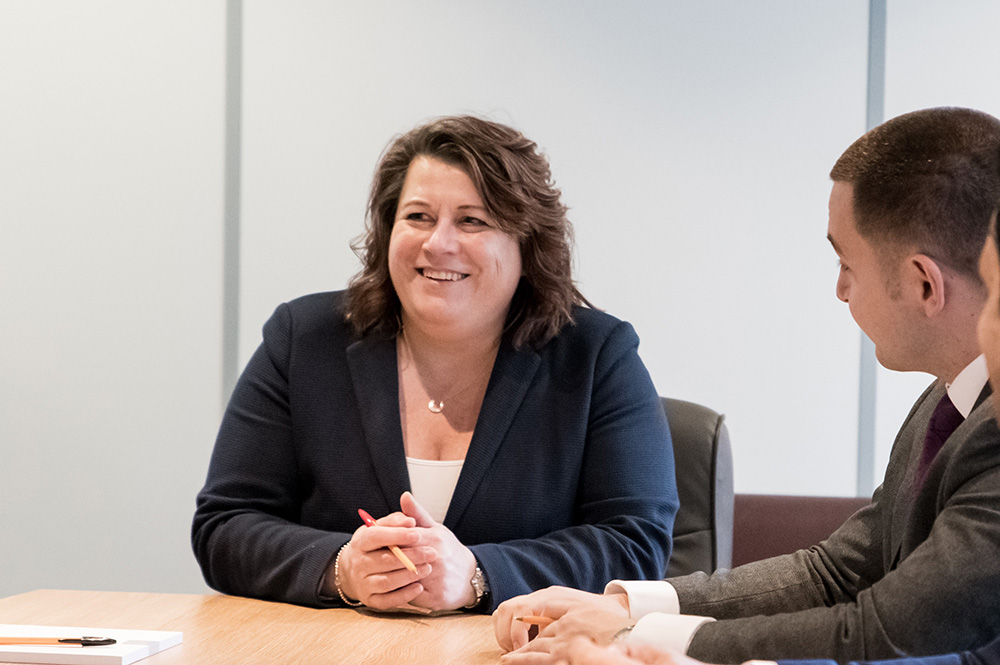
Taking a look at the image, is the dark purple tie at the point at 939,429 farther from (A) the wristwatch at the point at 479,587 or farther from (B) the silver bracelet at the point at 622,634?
(A) the wristwatch at the point at 479,587

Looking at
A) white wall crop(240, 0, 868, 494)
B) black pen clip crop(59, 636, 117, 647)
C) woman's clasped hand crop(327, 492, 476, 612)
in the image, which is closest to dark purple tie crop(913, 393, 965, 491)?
woman's clasped hand crop(327, 492, 476, 612)

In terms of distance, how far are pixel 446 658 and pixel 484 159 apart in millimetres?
1102

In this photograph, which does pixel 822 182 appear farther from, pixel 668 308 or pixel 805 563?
pixel 805 563

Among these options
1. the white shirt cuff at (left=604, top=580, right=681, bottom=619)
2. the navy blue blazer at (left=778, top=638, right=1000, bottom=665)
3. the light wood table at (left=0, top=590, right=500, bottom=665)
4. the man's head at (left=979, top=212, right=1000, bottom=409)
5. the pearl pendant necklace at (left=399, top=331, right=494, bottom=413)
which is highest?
the man's head at (left=979, top=212, right=1000, bottom=409)

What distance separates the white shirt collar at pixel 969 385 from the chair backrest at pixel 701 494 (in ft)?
3.50

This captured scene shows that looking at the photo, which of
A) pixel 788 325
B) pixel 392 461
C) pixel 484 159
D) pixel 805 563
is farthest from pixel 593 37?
pixel 805 563

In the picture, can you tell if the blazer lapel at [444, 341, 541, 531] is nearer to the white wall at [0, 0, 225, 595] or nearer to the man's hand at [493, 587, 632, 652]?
the man's hand at [493, 587, 632, 652]

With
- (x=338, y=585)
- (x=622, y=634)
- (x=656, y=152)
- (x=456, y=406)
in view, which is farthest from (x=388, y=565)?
(x=656, y=152)

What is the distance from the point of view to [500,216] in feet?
6.81

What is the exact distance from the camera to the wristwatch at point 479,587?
165 centimetres

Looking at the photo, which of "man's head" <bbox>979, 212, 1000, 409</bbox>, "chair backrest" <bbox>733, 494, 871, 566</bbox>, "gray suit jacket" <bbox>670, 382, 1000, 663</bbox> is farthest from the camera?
"chair backrest" <bbox>733, 494, 871, 566</bbox>

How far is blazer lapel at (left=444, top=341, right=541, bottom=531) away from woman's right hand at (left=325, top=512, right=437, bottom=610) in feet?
0.97

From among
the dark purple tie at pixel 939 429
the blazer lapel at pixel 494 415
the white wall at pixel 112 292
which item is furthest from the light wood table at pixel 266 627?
the white wall at pixel 112 292

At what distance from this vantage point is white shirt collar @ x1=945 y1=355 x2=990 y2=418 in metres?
1.20
